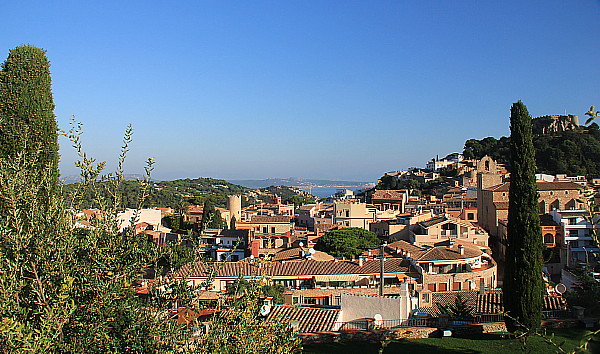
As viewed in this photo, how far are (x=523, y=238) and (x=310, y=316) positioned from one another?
6611mm

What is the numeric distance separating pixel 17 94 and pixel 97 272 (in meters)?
6.56

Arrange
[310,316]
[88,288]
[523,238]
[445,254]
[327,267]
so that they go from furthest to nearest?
[445,254], [327,267], [310,316], [523,238], [88,288]

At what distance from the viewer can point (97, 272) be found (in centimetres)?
389

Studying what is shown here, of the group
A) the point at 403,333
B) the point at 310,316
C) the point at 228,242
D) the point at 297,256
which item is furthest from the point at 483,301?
the point at 228,242

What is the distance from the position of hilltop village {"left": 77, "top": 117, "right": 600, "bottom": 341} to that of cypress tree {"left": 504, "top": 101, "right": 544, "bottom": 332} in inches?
47.1

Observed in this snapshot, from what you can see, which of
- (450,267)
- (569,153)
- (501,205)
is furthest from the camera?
(569,153)

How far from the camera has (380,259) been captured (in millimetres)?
22156

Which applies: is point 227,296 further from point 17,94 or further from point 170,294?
point 17,94

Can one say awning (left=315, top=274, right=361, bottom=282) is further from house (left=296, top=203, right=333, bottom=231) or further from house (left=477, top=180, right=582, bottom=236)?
house (left=296, top=203, right=333, bottom=231)

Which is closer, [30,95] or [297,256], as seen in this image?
[30,95]

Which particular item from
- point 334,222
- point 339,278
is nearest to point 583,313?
point 339,278

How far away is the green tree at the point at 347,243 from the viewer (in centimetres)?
2892

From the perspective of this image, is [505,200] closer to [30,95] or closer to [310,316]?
[310,316]

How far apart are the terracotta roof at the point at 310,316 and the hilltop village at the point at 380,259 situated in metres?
0.03
